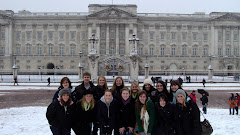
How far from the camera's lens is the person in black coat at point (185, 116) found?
19.6ft

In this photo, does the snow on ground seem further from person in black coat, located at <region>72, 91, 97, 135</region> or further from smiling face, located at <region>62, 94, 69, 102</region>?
smiling face, located at <region>62, 94, 69, 102</region>

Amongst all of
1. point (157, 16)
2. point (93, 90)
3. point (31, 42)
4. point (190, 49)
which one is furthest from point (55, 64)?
point (93, 90)

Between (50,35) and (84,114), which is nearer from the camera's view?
(84,114)

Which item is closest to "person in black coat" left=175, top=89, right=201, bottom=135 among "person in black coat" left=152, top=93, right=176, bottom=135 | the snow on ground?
"person in black coat" left=152, top=93, right=176, bottom=135

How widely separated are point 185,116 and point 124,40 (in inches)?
2172

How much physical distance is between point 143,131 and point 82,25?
57045mm

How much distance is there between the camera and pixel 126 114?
21.5ft

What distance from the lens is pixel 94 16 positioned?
5891 centimetres

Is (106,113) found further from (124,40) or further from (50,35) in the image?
(50,35)

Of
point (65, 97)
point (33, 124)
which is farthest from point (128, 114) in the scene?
point (33, 124)

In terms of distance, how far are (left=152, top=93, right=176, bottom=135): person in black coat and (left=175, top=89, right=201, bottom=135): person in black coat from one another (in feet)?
0.43

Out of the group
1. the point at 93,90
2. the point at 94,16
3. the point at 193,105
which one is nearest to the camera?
the point at 193,105

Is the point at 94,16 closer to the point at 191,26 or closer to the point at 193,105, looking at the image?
the point at 191,26

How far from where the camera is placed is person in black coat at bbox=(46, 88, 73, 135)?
20.3 feet
